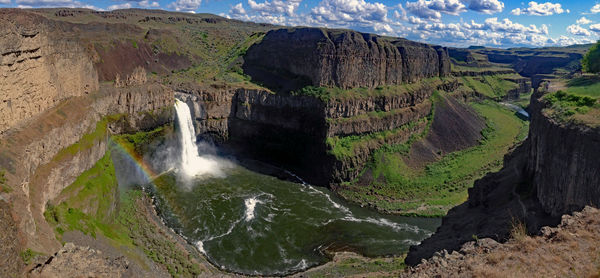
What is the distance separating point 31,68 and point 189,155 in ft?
90.4

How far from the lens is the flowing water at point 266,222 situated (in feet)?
127

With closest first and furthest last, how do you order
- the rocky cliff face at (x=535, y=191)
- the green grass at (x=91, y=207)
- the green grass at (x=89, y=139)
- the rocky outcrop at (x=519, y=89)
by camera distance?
1. the rocky cliff face at (x=535, y=191)
2. the green grass at (x=91, y=207)
3. the green grass at (x=89, y=139)
4. the rocky outcrop at (x=519, y=89)

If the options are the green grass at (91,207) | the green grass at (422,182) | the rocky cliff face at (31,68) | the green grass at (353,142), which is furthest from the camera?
the green grass at (353,142)

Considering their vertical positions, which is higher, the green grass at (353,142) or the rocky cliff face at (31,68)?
the rocky cliff face at (31,68)

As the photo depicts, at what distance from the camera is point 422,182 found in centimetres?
5750

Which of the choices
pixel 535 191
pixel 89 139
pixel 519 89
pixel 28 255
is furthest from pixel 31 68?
pixel 519 89

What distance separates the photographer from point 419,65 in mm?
85562

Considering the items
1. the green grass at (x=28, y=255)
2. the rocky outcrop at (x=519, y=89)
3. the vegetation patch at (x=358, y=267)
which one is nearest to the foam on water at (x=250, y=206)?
the vegetation patch at (x=358, y=267)

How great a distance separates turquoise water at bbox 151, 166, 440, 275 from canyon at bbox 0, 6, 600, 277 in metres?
2.63

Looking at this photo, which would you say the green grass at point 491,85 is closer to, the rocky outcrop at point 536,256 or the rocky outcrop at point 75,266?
the rocky outcrop at point 536,256

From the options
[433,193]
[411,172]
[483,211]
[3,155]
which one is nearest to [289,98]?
[411,172]

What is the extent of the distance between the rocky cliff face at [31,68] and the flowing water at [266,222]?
16.9m

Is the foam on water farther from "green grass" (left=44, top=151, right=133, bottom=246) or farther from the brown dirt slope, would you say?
the brown dirt slope

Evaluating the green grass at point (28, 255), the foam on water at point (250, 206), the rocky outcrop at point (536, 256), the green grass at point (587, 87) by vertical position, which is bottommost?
the foam on water at point (250, 206)
